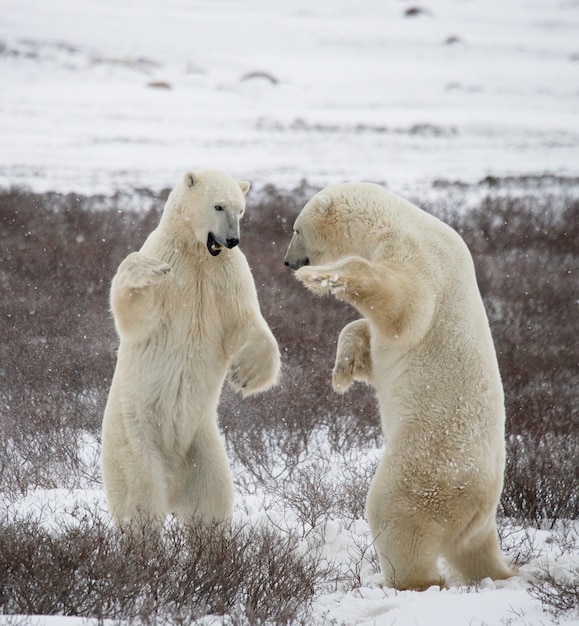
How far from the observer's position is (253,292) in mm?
3447

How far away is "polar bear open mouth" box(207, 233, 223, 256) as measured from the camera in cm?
331

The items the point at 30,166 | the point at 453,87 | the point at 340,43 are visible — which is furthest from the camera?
the point at 340,43

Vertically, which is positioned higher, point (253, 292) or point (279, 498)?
point (253, 292)

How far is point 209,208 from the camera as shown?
331 cm

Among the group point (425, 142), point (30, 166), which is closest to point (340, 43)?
point (425, 142)

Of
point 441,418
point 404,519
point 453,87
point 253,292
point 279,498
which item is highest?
point 453,87

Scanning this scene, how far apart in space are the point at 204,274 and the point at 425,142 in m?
18.5

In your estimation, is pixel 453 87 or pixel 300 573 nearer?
pixel 300 573

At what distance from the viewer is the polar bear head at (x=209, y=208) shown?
3285mm

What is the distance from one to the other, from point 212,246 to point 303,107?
24192 millimetres

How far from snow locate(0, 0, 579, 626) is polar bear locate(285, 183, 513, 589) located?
0.64ft

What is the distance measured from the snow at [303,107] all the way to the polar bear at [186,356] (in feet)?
1.72

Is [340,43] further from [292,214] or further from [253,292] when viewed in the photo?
[253,292]

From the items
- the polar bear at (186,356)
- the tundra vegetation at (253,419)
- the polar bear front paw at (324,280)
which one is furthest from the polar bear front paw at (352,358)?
the tundra vegetation at (253,419)
